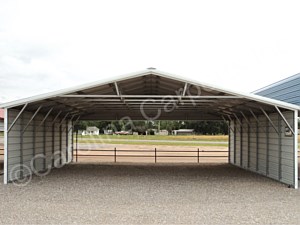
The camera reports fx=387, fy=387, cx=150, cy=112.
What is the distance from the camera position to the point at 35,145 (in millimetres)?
12531

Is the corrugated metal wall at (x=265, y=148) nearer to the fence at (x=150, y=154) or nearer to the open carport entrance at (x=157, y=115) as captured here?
the open carport entrance at (x=157, y=115)

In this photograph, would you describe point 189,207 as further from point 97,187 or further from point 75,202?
point 97,187

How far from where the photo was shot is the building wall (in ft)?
43.5

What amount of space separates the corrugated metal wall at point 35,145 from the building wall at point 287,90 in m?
8.64

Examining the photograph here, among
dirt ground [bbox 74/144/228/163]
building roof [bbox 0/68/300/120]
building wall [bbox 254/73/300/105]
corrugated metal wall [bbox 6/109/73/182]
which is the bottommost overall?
dirt ground [bbox 74/144/228/163]

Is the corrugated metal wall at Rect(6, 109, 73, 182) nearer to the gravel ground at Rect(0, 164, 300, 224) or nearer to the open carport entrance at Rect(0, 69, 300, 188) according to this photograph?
the open carport entrance at Rect(0, 69, 300, 188)

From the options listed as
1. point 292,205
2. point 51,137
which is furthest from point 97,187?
point 51,137

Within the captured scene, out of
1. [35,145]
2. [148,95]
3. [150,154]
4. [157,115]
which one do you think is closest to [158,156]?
[157,115]

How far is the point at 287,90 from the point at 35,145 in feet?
30.1

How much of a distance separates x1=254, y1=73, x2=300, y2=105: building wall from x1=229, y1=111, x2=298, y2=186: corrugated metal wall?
153 cm

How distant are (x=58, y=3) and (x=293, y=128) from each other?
6616mm

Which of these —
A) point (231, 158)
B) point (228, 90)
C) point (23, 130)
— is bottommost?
point (231, 158)

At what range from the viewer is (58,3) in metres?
9.60

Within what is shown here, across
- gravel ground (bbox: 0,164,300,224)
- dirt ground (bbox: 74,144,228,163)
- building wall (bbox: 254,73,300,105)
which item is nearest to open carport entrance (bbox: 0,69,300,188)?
gravel ground (bbox: 0,164,300,224)
